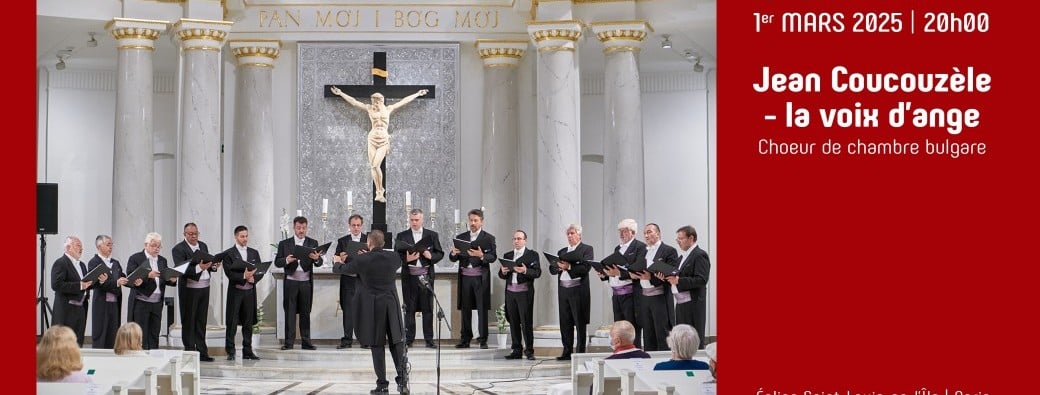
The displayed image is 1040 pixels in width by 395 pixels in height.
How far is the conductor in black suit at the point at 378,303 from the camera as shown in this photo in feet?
33.9

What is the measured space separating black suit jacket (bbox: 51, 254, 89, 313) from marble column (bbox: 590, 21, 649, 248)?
5535mm

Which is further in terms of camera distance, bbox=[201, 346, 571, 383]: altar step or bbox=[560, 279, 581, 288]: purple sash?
bbox=[560, 279, 581, 288]: purple sash

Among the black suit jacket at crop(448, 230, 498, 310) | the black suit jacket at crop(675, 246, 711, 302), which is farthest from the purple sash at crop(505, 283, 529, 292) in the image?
the black suit jacket at crop(675, 246, 711, 302)

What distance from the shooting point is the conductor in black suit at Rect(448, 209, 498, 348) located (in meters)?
13.6

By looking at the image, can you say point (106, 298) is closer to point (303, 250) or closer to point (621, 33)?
point (303, 250)

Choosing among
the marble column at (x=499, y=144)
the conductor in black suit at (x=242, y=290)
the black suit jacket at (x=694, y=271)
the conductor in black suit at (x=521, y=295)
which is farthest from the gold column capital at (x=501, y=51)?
the black suit jacket at (x=694, y=271)

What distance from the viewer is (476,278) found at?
45.7 feet

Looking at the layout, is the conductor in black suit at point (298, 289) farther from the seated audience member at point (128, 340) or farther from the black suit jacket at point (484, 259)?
the seated audience member at point (128, 340)

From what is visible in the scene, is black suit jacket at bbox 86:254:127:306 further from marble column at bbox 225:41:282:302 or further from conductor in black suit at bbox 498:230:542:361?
conductor in black suit at bbox 498:230:542:361

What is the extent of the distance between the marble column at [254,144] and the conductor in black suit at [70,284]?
3.57 m

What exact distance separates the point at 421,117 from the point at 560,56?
2.41 m
